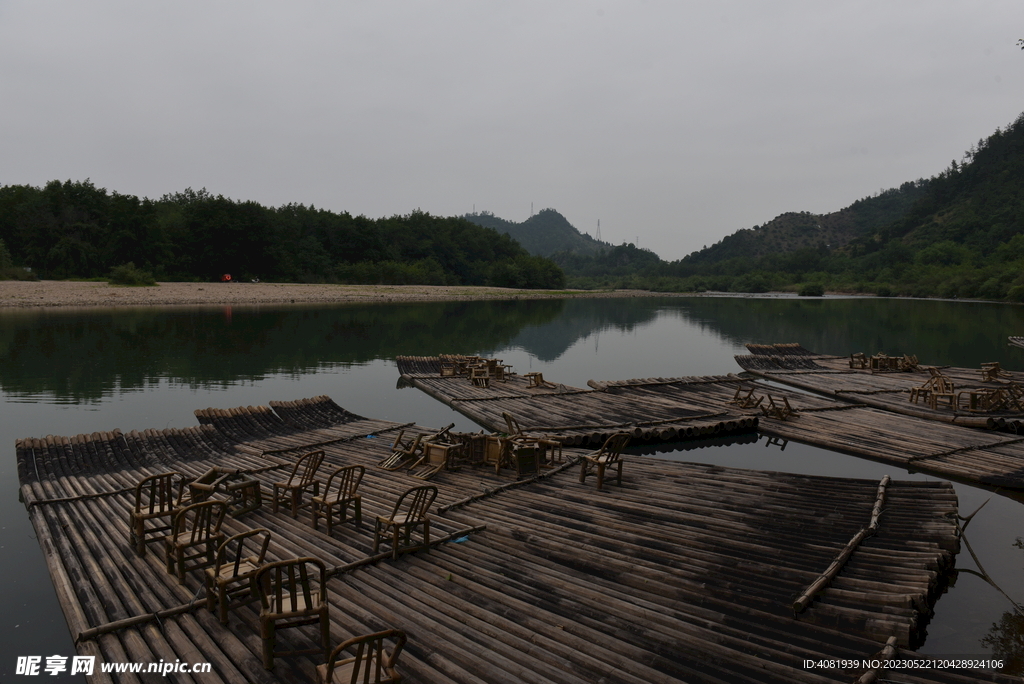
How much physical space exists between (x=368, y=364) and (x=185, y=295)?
145ft

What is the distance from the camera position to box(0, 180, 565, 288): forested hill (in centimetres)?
6762

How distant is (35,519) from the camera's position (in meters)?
8.08

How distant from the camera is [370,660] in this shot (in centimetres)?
402

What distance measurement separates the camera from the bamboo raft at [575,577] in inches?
192

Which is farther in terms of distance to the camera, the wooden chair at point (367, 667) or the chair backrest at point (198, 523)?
the chair backrest at point (198, 523)

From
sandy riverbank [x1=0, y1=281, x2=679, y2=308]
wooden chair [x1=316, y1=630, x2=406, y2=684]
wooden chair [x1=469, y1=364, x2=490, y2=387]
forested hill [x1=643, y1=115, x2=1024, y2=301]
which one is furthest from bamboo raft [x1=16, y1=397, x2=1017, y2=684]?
forested hill [x1=643, y1=115, x2=1024, y2=301]

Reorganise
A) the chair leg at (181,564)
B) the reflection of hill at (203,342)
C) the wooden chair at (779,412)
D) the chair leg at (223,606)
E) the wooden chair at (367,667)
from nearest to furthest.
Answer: the wooden chair at (367,667), the chair leg at (223,606), the chair leg at (181,564), the wooden chair at (779,412), the reflection of hill at (203,342)

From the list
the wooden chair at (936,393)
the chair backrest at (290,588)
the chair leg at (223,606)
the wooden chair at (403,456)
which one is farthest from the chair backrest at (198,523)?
the wooden chair at (936,393)

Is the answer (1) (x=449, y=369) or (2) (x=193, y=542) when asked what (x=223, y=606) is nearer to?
(2) (x=193, y=542)

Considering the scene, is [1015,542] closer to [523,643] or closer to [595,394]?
[523,643]

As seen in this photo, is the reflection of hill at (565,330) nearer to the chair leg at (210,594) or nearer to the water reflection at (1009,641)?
the water reflection at (1009,641)

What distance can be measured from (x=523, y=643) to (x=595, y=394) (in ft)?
49.1

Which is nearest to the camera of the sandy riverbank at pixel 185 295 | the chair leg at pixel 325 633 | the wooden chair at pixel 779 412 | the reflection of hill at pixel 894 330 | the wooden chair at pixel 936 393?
the chair leg at pixel 325 633

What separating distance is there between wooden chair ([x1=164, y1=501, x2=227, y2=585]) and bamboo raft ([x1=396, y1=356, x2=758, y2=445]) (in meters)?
8.96
